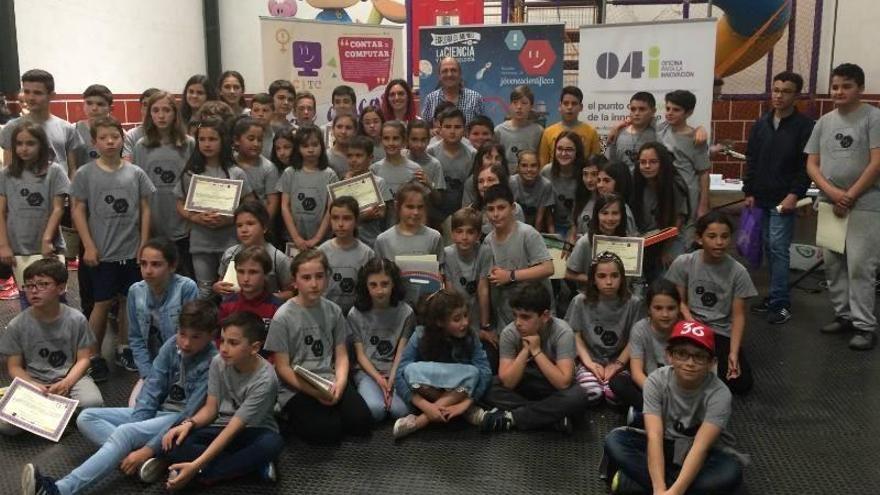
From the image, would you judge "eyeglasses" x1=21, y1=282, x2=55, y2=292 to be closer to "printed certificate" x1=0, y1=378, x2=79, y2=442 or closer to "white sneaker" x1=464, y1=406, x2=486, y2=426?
"printed certificate" x1=0, y1=378, x2=79, y2=442

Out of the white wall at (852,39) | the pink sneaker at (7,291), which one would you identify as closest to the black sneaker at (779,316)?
the white wall at (852,39)

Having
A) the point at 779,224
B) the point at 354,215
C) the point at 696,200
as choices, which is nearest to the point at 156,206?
the point at 354,215

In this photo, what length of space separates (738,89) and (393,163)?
5817 mm

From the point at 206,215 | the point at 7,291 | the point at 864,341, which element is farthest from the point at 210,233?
the point at 864,341

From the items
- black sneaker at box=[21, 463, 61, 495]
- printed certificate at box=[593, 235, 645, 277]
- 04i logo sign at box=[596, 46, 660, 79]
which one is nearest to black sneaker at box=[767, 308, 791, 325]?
printed certificate at box=[593, 235, 645, 277]

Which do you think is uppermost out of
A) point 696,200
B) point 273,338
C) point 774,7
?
point 774,7

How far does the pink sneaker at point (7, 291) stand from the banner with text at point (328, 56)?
3.04 m

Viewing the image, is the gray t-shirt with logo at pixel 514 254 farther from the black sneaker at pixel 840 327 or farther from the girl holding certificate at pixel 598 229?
the black sneaker at pixel 840 327

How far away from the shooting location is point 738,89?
348 inches

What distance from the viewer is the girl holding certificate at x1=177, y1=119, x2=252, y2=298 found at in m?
4.27

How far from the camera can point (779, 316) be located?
17.0 ft

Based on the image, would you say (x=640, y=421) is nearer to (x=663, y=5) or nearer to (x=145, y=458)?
(x=145, y=458)

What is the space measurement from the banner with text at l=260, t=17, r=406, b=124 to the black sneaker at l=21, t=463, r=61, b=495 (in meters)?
5.22

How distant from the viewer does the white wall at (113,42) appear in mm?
7199
